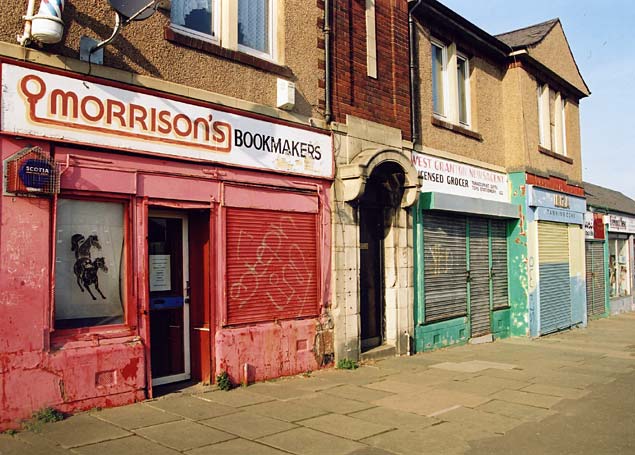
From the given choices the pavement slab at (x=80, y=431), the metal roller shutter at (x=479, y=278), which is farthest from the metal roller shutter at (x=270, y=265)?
the metal roller shutter at (x=479, y=278)

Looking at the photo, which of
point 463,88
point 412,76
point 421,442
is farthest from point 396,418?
point 463,88

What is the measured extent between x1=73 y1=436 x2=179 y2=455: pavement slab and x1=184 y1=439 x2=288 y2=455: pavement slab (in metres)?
0.25

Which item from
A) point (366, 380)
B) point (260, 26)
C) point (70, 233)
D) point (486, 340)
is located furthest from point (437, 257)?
point (70, 233)

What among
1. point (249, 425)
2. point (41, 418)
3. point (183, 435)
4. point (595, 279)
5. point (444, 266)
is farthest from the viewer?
point (595, 279)

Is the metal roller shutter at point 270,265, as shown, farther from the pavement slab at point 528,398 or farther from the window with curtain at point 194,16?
the pavement slab at point 528,398

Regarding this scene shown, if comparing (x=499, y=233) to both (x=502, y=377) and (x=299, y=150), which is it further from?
(x=299, y=150)

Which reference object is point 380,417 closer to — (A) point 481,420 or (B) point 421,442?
(B) point 421,442

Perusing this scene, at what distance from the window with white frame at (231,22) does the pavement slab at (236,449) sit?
4.91 meters

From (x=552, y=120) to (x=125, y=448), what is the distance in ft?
48.4

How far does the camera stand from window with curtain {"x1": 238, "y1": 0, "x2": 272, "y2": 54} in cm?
838

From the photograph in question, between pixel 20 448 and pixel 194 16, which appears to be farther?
pixel 194 16

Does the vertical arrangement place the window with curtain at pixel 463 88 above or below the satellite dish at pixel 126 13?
above

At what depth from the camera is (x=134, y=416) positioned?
6.11 m

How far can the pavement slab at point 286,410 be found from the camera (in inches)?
251
